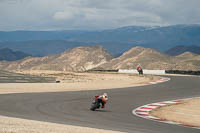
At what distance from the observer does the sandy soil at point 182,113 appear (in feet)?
48.0

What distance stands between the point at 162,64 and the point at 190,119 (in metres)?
85.7

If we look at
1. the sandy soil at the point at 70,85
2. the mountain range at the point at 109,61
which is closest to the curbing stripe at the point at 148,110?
the sandy soil at the point at 70,85

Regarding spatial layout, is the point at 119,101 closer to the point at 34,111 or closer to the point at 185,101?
the point at 185,101

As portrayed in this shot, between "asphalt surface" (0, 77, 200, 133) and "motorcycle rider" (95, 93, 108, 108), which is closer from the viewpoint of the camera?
"asphalt surface" (0, 77, 200, 133)

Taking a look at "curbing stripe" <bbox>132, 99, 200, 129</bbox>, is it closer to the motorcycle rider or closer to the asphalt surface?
the asphalt surface

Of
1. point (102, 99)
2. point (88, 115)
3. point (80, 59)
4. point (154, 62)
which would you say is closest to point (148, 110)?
point (102, 99)

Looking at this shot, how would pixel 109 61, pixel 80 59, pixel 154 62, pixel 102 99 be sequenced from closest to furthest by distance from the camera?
pixel 102 99 < pixel 154 62 < pixel 109 61 < pixel 80 59

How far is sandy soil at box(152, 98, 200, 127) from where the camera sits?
14.6 m

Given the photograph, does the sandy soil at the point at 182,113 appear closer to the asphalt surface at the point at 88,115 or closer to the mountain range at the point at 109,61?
the asphalt surface at the point at 88,115

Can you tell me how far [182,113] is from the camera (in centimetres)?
1670

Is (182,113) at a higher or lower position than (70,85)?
lower

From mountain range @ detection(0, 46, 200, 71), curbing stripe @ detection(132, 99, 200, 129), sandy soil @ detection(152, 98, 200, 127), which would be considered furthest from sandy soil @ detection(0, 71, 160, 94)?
mountain range @ detection(0, 46, 200, 71)

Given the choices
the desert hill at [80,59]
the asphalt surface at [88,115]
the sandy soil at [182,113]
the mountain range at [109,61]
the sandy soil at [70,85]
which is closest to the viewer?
the asphalt surface at [88,115]

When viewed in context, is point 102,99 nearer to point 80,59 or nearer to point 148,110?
point 148,110
